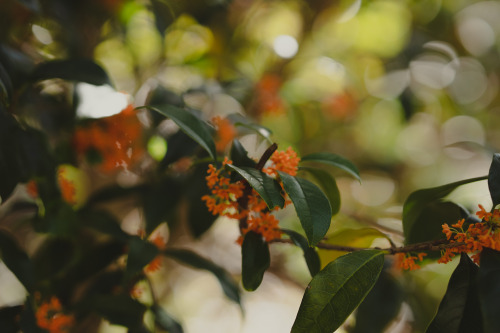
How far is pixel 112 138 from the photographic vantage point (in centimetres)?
77

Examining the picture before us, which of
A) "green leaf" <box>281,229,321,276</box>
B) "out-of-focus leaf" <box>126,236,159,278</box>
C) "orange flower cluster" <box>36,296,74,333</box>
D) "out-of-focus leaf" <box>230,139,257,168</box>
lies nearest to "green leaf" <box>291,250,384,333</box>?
"green leaf" <box>281,229,321,276</box>

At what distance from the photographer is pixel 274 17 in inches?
64.7

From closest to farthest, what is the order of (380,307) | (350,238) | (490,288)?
(490,288) < (350,238) < (380,307)

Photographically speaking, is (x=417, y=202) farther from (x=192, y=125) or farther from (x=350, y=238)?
(x=192, y=125)

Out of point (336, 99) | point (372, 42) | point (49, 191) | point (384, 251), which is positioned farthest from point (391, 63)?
point (49, 191)

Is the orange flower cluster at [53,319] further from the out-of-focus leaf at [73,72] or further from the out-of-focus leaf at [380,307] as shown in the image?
the out-of-focus leaf at [380,307]

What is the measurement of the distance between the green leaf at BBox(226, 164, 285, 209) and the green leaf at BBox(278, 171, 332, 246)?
0.01 metres

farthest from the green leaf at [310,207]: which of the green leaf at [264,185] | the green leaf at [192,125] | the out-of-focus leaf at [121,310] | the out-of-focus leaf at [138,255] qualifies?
the out-of-focus leaf at [121,310]

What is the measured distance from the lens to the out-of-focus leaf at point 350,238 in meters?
0.56

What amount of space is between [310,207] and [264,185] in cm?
6

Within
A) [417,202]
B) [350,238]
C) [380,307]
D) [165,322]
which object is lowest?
[165,322]

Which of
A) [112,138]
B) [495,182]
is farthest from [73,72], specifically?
[495,182]

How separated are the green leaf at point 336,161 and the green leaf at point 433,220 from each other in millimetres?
127

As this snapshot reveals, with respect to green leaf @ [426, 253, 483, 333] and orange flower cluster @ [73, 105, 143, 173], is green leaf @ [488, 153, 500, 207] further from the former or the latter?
orange flower cluster @ [73, 105, 143, 173]
